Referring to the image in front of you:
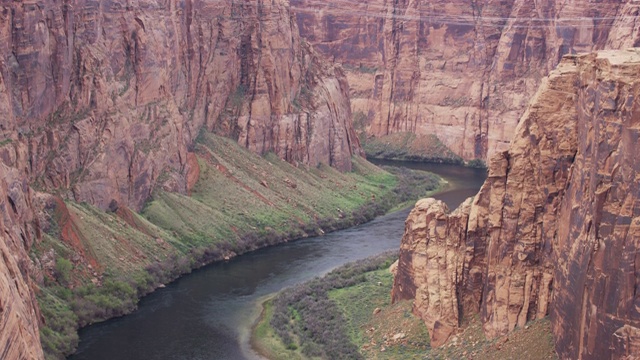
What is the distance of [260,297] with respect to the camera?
90000 mm

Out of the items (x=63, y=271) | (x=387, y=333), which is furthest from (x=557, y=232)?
(x=63, y=271)

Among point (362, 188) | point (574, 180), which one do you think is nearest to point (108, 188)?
point (362, 188)

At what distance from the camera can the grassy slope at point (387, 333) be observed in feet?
203

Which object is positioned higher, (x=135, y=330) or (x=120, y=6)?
(x=120, y=6)

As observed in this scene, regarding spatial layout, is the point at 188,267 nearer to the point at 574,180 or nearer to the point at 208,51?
the point at 208,51

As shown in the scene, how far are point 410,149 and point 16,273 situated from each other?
357 ft

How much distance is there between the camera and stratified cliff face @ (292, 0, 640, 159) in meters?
160

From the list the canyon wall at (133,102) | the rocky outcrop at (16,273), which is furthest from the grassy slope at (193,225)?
the rocky outcrop at (16,273)

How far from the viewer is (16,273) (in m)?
63.6

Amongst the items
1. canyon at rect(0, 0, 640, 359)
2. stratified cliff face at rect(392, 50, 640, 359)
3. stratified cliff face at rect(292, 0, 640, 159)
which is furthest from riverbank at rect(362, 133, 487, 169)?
stratified cliff face at rect(392, 50, 640, 359)

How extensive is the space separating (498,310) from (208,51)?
66057mm

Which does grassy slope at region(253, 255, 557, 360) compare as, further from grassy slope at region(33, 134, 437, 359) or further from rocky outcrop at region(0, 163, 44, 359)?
rocky outcrop at region(0, 163, 44, 359)

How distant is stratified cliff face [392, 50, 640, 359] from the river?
41.1 ft

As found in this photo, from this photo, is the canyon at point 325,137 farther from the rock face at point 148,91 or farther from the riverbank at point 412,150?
the riverbank at point 412,150
